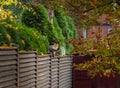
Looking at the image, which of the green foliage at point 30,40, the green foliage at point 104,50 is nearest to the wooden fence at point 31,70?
the green foliage at point 30,40

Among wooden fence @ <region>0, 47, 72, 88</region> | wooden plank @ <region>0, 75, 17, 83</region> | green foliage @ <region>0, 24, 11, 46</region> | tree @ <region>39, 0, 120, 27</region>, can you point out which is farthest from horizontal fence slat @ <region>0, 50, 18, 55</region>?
tree @ <region>39, 0, 120, 27</region>

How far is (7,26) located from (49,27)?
18.3 ft

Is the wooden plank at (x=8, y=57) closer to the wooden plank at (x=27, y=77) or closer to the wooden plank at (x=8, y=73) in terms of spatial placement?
the wooden plank at (x=8, y=73)

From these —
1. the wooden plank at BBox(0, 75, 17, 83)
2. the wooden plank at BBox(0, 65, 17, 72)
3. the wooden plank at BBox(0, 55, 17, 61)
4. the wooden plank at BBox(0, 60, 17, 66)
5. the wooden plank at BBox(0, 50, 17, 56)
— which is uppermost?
the wooden plank at BBox(0, 50, 17, 56)

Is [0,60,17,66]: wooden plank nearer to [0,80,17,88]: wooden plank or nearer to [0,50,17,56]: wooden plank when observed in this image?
[0,50,17,56]: wooden plank

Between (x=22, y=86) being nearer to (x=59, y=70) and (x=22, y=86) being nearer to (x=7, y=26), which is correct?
(x=7, y=26)

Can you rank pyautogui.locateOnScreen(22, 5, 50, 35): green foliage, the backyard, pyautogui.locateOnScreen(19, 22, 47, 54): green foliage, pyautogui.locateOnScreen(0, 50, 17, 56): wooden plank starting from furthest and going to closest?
pyautogui.locateOnScreen(22, 5, 50, 35): green foliage
pyautogui.locateOnScreen(19, 22, 47, 54): green foliage
pyautogui.locateOnScreen(0, 50, 17, 56): wooden plank
the backyard

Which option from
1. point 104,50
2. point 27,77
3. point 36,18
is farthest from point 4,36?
point 36,18

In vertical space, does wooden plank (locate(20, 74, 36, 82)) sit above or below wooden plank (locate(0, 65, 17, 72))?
below

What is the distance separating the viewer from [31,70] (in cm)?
1021

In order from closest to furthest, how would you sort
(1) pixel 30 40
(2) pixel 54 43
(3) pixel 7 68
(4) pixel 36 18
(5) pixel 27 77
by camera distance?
(3) pixel 7 68, (5) pixel 27 77, (1) pixel 30 40, (4) pixel 36 18, (2) pixel 54 43

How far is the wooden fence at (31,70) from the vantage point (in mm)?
7894

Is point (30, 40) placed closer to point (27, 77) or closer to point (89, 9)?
point (27, 77)

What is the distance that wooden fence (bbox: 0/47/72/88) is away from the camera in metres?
7.89
